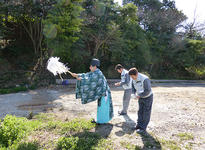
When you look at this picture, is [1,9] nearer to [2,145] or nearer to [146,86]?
[2,145]

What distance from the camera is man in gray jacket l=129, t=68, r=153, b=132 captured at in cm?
365

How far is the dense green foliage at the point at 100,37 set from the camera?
11.2 m

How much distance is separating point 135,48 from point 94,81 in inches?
552

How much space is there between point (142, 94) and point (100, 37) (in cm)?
1137

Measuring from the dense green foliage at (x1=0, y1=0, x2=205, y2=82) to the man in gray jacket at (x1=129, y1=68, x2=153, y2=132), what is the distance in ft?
27.7

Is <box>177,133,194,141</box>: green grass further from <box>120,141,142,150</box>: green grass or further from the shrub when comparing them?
the shrub

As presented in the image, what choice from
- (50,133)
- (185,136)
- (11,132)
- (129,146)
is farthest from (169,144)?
(11,132)

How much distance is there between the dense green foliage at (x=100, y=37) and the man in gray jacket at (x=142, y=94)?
27.7 ft

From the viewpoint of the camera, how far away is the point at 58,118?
16.0 feet

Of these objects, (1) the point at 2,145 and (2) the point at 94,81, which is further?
(2) the point at 94,81

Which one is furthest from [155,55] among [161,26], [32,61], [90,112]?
[90,112]

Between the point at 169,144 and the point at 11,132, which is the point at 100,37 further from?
the point at 169,144

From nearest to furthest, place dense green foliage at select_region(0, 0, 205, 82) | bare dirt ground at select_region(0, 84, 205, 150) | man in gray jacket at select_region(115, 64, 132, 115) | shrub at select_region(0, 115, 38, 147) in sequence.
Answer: shrub at select_region(0, 115, 38, 147), bare dirt ground at select_region(0, 84, 205, 150), man in gray jacket at select_region(115, 64, 132, 115), dense green foliage at select_region(0, 0, 205, 82)

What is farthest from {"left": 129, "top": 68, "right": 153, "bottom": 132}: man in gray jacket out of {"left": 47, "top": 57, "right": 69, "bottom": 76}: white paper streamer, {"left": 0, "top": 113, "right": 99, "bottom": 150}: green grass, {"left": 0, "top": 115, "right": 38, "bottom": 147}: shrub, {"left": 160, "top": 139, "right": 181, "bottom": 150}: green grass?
{"left": 0, "top": 115, "right": 38, "bottom": 147}: shrub
